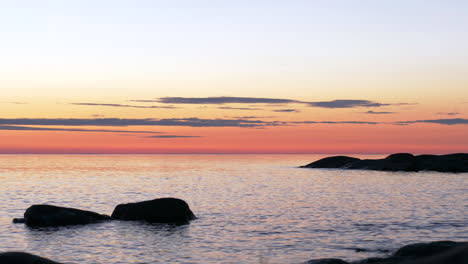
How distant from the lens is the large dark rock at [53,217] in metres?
34.0

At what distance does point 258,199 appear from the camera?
5412 centimetres

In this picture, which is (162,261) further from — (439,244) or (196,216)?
(196,216)

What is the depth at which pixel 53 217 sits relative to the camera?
1352 inches

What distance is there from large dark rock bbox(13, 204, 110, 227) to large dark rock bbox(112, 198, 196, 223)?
275 cm

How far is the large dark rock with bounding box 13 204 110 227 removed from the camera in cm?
3403

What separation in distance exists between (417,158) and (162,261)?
406ft

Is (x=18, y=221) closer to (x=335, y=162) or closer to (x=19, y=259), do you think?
(x=19, y=259)

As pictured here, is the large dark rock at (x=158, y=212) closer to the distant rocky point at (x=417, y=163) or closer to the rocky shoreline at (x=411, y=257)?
the rocky shoreline at (x=411, y=257)

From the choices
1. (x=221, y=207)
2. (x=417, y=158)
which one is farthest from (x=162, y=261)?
(x=417, y=158)

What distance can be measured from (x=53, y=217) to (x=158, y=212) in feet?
24.6

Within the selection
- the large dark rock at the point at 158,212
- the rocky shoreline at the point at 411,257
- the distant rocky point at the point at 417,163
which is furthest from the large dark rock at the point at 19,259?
the distant rocky point at the point at 417,163

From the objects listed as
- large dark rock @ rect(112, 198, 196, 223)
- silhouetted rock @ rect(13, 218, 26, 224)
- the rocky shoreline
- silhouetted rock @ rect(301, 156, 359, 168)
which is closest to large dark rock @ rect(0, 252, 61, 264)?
the rocky shoreline

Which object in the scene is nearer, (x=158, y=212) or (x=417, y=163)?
(x=158, y=212)

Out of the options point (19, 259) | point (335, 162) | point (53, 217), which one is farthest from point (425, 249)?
point (335, 162)
